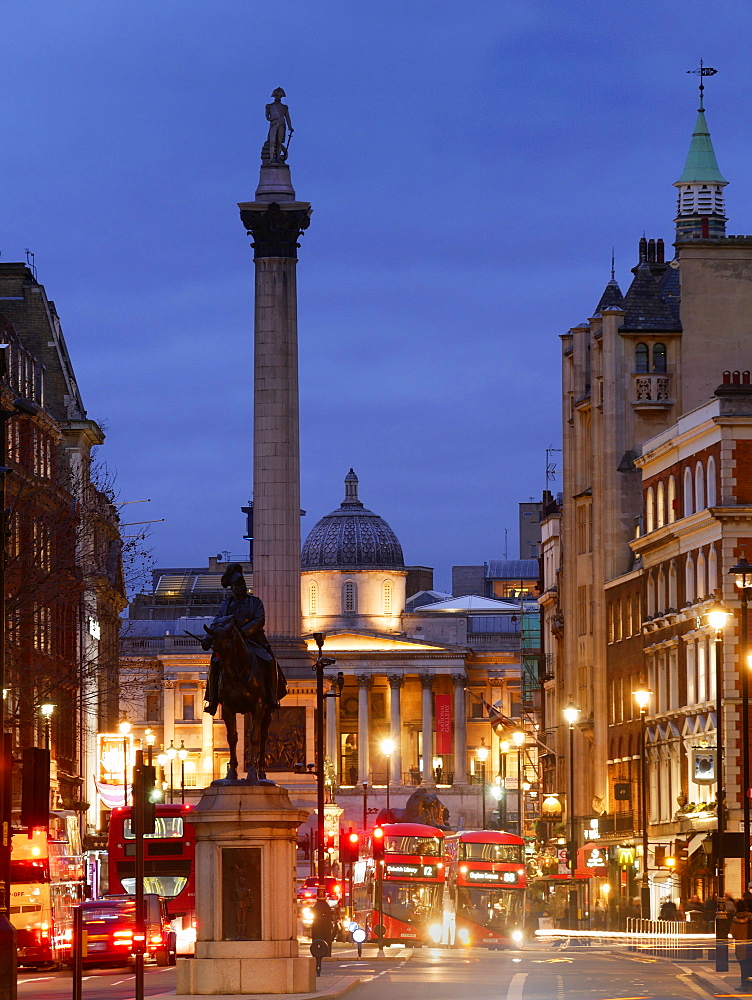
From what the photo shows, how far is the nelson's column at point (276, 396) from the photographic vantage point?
12662 centimetres

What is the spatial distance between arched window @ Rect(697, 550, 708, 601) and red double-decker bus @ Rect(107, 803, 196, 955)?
960 inches

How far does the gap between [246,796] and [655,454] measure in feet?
181

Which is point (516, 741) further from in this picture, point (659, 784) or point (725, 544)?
point (725, 544)

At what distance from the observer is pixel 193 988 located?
118ft

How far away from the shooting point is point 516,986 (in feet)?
136

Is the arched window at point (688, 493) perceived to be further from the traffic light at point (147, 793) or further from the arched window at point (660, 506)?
the traffic light at point (147, 793)

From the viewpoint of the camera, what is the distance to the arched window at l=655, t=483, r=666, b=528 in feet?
296

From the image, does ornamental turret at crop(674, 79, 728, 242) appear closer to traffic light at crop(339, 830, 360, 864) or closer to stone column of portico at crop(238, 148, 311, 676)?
stone column of portico at crop(238, 148, 311, 676)

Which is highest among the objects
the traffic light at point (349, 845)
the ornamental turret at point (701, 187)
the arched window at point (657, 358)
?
the ornamental turret at point (701, 187)

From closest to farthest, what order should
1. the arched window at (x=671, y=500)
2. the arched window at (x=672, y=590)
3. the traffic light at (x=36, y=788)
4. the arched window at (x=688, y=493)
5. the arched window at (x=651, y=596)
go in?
the traffic light at (x=36, y=788)
the arched window at (x=688, y=493)
the arched window at (x=672, y=590)
the arched window at (x=671, y=500)
the arched window at (x=651, y=596)

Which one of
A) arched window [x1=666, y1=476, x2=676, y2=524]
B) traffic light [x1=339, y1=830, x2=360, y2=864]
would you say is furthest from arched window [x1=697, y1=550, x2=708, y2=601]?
traffic light [x1=339, y1=830, x2=360, y2=864]

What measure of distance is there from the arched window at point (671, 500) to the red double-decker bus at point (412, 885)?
631 inches

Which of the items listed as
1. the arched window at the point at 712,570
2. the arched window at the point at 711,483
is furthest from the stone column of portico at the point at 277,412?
the arched window at the point at 712,570

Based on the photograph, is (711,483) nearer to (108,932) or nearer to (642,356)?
(642,356)
